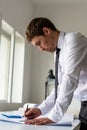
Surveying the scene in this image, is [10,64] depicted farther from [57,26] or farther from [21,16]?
[57,26]

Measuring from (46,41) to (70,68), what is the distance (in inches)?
10.2

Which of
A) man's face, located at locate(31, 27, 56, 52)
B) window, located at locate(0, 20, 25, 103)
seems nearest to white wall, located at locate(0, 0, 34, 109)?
window, located at locate(0, 20, 25, 103)

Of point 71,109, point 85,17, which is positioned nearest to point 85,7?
point 85,17

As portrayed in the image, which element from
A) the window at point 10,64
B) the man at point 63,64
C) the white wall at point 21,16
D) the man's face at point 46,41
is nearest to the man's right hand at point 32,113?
the man at point 63,64

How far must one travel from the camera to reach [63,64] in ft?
5.22

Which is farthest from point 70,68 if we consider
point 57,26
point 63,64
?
point 57,26

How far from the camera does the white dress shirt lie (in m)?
1.41

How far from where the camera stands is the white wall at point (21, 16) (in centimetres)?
298

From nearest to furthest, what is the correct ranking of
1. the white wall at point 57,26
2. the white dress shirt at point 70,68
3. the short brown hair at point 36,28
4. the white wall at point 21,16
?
1. the white dress shirt at point 70,68
2. the short brown hair at point 36,28
3. the white wall at point 21,16
4. the white wall at point 57,26

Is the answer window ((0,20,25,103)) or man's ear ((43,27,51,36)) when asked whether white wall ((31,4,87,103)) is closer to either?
window ((0,20,25,103))

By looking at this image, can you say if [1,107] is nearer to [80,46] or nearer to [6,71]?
[6,71]

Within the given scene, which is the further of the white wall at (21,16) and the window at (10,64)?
the window at (10,64)

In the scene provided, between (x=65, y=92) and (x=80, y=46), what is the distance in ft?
0.84

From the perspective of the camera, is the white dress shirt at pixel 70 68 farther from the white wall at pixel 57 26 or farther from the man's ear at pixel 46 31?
the white wall at pixel 57 26
